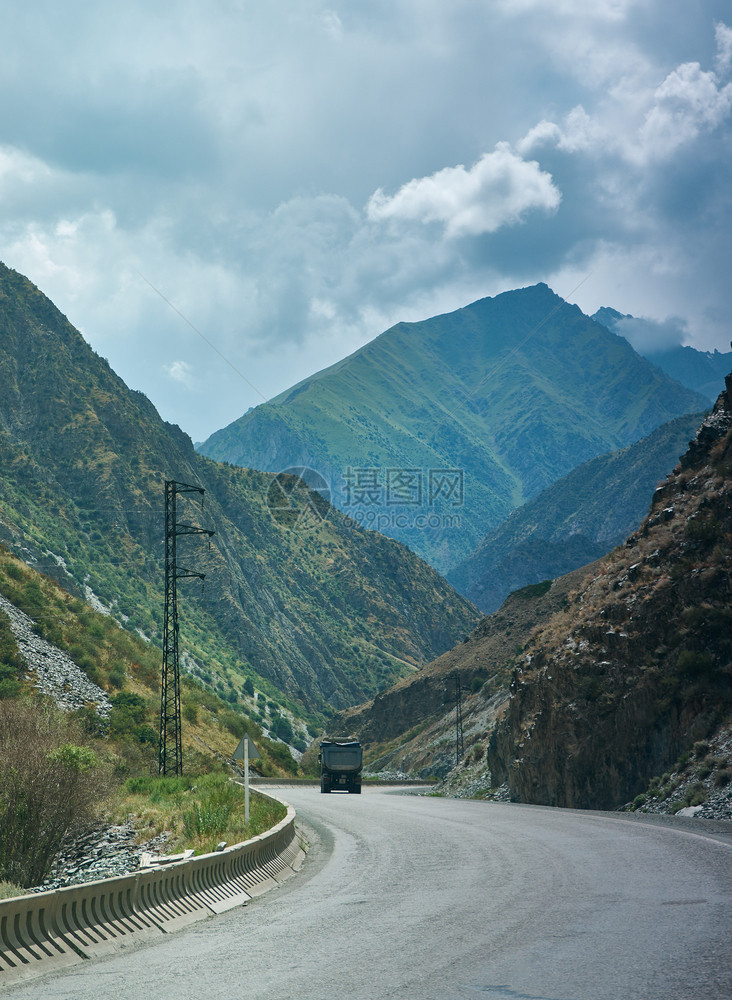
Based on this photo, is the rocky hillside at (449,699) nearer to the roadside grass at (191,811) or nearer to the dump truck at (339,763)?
the dump truck at (339,763)

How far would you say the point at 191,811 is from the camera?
86.0 feet

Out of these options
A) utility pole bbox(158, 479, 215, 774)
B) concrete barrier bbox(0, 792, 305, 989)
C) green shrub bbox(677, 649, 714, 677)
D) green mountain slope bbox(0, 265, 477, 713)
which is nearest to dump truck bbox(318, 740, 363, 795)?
utility pole bbox(158, 479, 215, 774)

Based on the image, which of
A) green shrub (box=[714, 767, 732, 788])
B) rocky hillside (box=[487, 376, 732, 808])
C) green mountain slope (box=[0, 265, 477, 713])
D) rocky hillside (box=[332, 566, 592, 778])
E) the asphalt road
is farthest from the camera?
green mountain slope (box=[0, 265, 477, 713])

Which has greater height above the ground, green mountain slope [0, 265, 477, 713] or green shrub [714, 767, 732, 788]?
green mountain slope [0, 265, 477, 713]

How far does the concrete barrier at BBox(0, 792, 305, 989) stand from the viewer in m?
8.54

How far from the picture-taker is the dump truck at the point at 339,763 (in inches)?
1967

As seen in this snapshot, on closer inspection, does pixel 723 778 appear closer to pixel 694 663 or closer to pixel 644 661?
pixel 694 663

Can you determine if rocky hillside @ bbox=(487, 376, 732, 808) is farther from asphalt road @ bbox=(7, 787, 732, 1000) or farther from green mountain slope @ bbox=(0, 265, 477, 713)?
green mountain slope @ bbox=(0, 265, 477, 713)

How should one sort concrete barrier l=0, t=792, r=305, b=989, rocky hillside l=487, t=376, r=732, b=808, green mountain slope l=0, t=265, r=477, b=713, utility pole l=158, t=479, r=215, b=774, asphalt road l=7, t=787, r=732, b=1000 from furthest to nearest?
green mountain slope l=0, t=265, r=477, b=713 < utility pole l=158, t=479, r=215, b=774 < rocky hillside l=487, t=376, r=732, b=808 < concrete barrier l=0, t=792, r=305, b=989 < asphalt road l=7, t=787, r=732, b=1000

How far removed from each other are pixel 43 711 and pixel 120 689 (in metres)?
20.2

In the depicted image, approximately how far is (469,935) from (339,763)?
41.8m

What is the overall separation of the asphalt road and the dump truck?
108ft

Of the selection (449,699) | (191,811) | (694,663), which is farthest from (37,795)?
(449,699)

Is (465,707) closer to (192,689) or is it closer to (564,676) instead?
(192,689)
